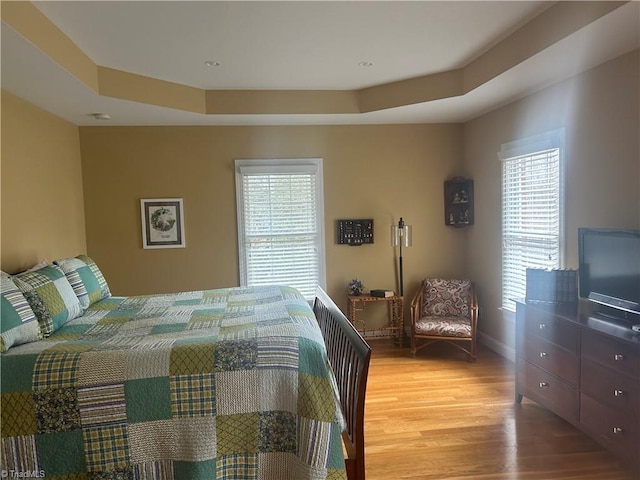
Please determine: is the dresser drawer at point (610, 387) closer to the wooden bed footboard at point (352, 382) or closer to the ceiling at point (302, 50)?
the wooden bed footboard at point (352, 382)

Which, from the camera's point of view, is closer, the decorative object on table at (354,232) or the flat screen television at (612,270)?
the flat screen television at (612,270)

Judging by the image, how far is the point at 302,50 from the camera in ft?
10.0

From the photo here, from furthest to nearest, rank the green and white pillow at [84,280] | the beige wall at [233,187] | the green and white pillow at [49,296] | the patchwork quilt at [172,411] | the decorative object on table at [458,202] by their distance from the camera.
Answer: the decorative object on table at [458,202], the beige wall at [233,187], the green and white pillow at [84,280], the green and white pillow at [49,296], the patchwork quilt at [172,411]

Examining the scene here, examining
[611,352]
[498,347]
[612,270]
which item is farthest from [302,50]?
[498,347]

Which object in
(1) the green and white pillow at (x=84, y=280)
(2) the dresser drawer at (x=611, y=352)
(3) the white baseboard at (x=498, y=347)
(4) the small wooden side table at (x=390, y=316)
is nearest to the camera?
(2) the dresser drawer at (x=611, y=352)

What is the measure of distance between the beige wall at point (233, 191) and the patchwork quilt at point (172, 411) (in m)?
2.49

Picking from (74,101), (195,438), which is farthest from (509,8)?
(74,101)

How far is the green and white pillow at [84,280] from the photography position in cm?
295

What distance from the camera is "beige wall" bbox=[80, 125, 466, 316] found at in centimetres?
443

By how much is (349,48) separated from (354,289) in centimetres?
255

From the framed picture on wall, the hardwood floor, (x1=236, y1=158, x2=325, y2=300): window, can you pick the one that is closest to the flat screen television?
the hardwood floor

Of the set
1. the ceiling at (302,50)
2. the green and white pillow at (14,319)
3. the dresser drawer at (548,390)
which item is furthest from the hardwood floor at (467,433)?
the ceiling at (302,50)

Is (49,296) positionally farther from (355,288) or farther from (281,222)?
(355,288)

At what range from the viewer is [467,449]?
8.61 feet
